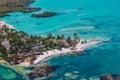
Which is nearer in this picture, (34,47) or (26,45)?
(34,47)

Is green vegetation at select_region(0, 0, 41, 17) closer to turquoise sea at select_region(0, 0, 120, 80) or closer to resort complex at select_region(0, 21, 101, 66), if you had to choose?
turquoise sea at select_region(0, 0, 120, 80)

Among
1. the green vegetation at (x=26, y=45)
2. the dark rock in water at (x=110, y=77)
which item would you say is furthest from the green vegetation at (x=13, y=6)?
the dark rock in water at (x=110, y=77)

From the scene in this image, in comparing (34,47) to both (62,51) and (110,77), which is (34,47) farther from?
(110,77)

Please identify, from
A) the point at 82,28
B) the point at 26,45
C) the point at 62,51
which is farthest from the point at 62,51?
the point at 82,28

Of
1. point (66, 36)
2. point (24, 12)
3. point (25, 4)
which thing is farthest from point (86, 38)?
point (25, 4)

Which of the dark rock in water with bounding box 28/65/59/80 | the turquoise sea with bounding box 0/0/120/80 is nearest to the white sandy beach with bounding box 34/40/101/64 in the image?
the turquoise sea with bounding box 0/0/120/80
